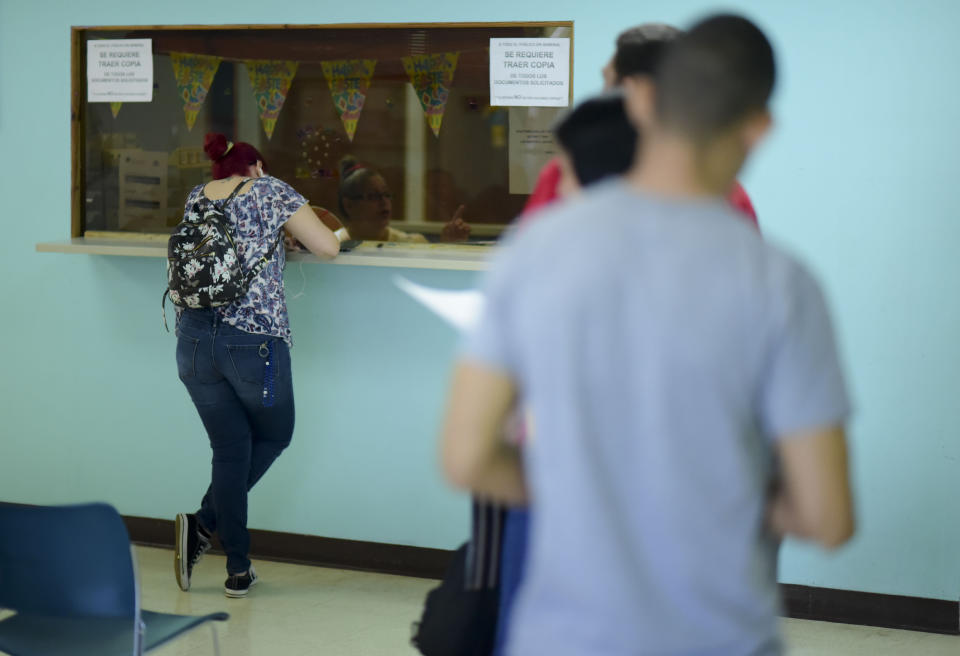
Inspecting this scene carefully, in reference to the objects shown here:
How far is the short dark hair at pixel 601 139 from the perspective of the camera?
4.73 ft

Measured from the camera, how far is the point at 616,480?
1.05 m

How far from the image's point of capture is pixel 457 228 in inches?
140

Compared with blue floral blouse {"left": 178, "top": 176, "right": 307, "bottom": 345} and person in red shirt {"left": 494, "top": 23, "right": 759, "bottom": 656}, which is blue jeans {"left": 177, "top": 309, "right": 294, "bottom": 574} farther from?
person in red shirt {"left": 494, "top": 23, "right": 759, "bottom": 656}

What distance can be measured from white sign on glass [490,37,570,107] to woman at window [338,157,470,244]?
1.71 feet

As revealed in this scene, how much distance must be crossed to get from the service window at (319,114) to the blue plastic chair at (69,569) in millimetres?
1776

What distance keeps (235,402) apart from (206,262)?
49cm

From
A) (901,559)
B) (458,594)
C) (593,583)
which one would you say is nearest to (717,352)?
(593,583)

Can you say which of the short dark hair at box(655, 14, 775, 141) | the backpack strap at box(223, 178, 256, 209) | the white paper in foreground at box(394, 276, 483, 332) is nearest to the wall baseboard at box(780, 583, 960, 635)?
the white paper in foreground at box(394, 276, 483, 332)

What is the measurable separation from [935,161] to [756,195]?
539 mm

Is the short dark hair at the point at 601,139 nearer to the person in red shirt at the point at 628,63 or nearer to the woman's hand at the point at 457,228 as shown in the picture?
the person in red shirt at the point at 628,63

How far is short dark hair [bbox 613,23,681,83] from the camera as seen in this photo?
1644 mm

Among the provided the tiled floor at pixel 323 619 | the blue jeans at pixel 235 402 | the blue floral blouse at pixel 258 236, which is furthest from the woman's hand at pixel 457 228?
the tiled floor at pixel 323 619

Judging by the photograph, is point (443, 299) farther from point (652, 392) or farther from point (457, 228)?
point (652, 392)

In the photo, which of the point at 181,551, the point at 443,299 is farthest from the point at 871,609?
the point at 181,551
